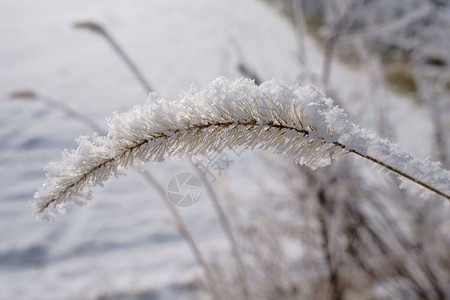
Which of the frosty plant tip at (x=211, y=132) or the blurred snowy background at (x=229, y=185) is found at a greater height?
the blurred snowy background at (x=229, y=185)

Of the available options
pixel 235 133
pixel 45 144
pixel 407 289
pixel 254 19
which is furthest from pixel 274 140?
pixel 254 19

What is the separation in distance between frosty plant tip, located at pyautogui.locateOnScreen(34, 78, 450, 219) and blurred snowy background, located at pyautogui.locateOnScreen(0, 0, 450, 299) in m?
0.20

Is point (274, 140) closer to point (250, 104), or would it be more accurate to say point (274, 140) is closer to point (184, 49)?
point (250, 104)

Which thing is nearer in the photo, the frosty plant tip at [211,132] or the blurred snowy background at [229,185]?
the frosty plant tip at [211,132]

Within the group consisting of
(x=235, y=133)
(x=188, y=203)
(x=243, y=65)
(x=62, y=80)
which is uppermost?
(x=62, y=80)

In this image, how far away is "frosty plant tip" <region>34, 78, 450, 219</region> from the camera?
425mm

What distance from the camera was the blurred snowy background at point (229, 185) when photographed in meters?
2.00

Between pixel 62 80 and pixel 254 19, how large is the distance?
5.67m

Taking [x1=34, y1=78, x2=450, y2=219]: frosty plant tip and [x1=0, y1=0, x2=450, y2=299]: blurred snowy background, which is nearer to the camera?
[x1=34, y1=78, x2=450, y2=219]: frosty plant tip

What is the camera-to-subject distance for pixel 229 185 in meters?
3.02

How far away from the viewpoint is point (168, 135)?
0.43 meters

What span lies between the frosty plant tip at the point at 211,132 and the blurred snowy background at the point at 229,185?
0.66 ft

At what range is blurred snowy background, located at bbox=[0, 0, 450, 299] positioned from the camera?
6.56 feet

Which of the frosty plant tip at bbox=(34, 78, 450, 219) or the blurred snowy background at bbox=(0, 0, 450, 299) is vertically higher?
the blurred snowy background at bbox=(0, 0, 450, 299)
